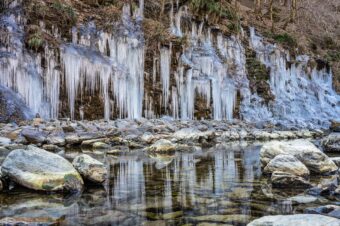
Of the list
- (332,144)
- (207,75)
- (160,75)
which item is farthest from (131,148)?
(207,75)

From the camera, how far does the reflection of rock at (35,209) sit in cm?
359

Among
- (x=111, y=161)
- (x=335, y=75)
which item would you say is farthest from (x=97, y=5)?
(x=335, y=75)

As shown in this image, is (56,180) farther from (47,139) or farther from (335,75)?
(335,75)

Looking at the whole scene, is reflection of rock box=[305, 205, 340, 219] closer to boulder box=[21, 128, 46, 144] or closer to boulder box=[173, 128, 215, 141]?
boulder box=[21, 128, 46, 144]

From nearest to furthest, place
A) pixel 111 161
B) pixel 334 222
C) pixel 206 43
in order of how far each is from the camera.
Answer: pixel 334 222, pixel 111 161, pixel 206 43

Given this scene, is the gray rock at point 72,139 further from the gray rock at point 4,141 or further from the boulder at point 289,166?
the boulder at point 289,166

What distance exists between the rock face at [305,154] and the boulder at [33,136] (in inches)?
274

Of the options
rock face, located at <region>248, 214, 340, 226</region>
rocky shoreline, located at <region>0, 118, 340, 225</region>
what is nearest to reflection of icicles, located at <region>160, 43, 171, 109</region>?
rocky shoreline, located at <region>0, 118, 340, 225</region>

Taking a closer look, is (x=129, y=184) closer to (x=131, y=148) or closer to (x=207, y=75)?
(x=131, y=148)

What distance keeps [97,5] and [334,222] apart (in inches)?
759

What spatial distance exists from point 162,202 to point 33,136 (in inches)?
323

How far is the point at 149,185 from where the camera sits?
5.76m

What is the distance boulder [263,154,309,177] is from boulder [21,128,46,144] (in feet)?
25.0

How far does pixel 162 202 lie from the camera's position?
15.1ft
